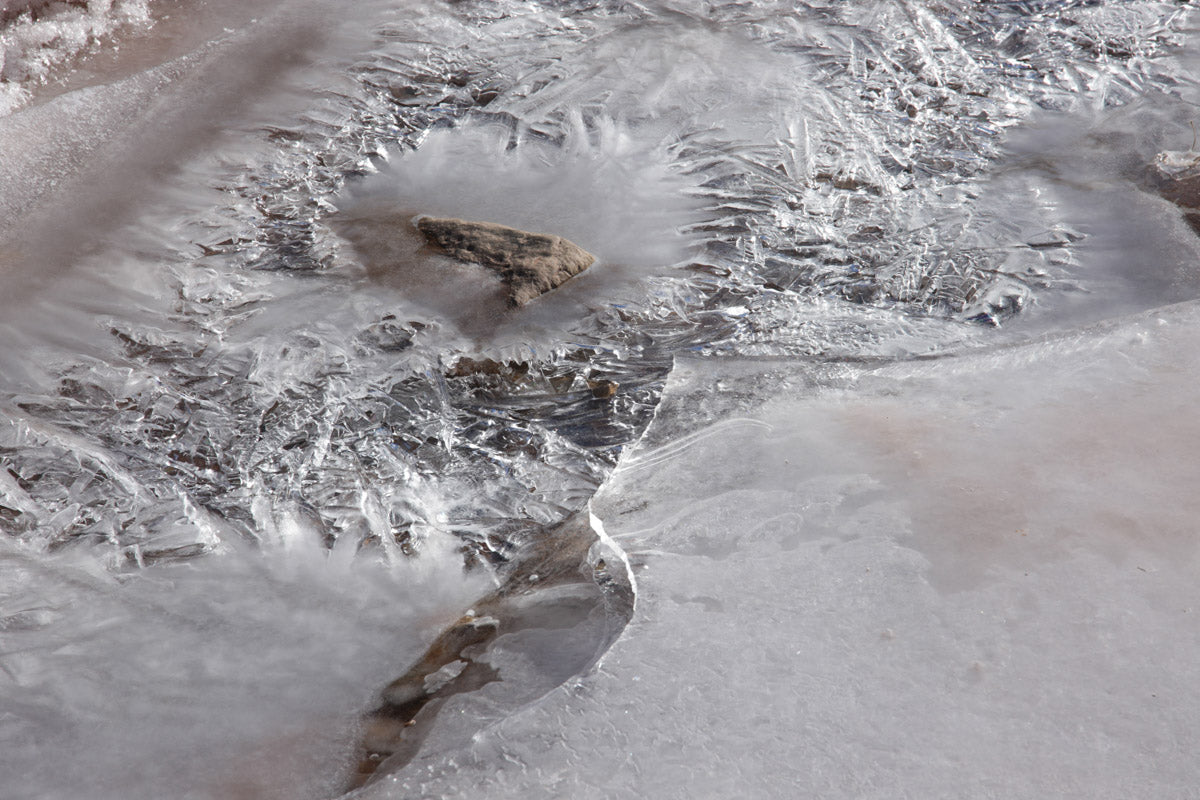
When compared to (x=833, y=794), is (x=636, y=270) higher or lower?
higher

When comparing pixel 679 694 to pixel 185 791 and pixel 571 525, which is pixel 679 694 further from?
pixel 185 791

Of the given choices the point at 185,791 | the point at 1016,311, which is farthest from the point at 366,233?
the point at 1016,311

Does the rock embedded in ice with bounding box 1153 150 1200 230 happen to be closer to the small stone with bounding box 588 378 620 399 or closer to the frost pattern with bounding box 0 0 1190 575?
the frost pattern with bounding box 0 0 1190 575

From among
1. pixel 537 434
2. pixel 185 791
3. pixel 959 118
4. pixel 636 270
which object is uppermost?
pixel 959 118

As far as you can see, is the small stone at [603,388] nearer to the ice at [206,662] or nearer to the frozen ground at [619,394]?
the frozen ground at [619,394]

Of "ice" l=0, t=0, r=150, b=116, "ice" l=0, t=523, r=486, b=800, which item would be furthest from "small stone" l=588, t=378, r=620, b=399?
"ice" l=0, t=0, r=150, b=116

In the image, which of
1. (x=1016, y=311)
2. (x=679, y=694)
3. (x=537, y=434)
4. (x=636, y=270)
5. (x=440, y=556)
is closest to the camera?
(x=679, y=694)
